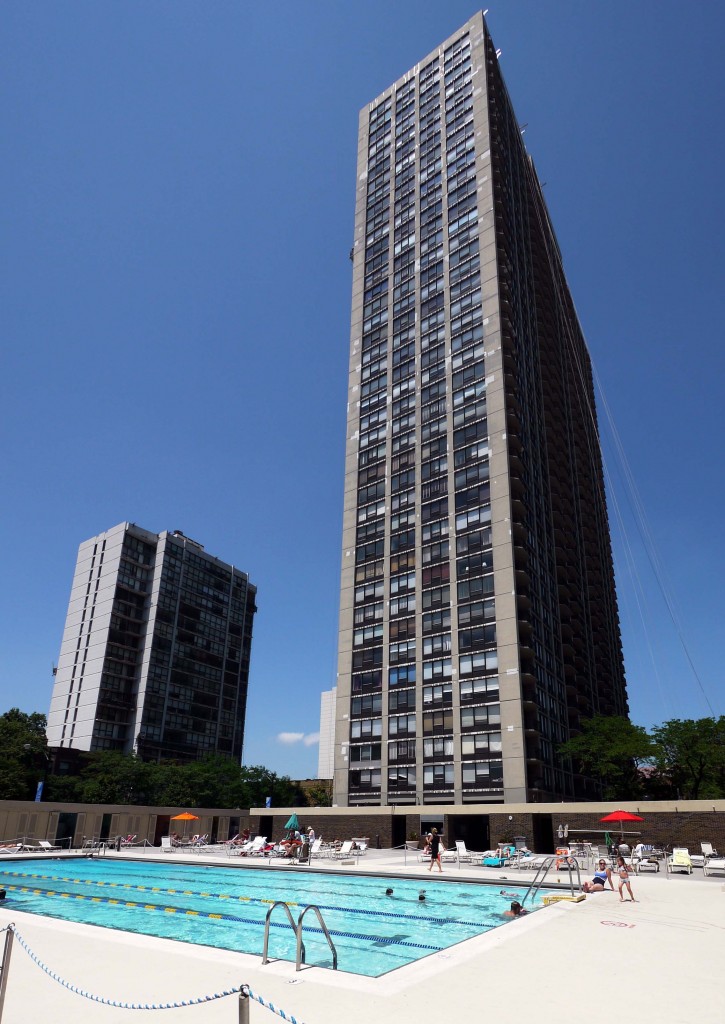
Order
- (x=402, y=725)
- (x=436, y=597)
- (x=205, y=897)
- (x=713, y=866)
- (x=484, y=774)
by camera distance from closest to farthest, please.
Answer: (x=205, y=897) → (x=713, y=866) → (x=484, y=774) → (x=402, y=725) → (x=436, y=597)

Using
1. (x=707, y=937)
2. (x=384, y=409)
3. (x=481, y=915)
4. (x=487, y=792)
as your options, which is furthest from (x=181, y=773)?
(x=707, y=937)

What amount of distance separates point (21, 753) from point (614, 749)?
205 ft

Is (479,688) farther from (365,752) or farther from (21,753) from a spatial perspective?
(21,753)

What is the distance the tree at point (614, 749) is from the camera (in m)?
66.9

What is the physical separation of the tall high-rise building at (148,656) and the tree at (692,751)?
241 feet

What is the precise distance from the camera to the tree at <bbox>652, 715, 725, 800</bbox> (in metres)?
64.9

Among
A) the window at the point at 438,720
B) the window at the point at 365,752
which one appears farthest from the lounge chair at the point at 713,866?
the window at the point at 365,752

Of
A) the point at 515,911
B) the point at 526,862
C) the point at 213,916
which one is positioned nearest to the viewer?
the point at 515,911

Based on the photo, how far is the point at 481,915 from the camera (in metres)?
18.3

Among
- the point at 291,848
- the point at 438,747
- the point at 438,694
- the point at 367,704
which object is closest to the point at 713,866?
the point at 291,848

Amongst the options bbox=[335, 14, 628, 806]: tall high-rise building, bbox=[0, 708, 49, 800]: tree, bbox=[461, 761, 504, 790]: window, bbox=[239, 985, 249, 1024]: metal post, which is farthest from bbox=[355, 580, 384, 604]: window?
bbox=[239, 985, 249, 1024]: metal post

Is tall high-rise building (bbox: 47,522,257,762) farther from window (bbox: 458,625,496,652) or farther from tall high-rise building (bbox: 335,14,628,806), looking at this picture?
window (bbox: 458,625,496,652)

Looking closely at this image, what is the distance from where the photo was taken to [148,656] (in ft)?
358

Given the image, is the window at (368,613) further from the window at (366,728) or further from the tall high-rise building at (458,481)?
the window at (366,728)
